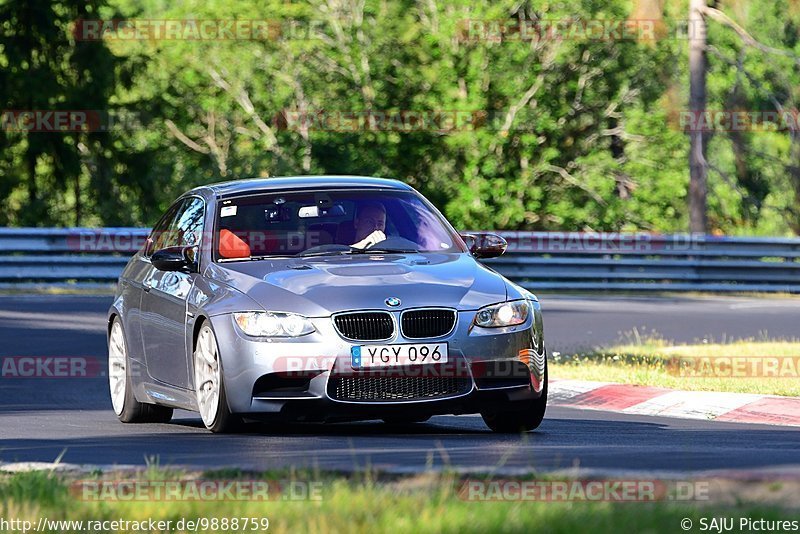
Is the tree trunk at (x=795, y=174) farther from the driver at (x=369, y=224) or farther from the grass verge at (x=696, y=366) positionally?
the driver at (x=369, y=224)

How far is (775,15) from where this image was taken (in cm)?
6688

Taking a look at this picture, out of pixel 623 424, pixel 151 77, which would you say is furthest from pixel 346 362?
pixel 151 77

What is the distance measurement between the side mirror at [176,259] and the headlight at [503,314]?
1.99 meters

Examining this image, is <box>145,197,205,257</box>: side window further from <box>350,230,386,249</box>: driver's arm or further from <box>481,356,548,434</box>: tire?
<box>481,356,548,434</box>: tire

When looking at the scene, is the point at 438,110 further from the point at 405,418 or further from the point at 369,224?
the point at 405,418

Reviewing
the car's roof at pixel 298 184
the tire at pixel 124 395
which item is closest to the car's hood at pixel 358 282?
the car's roof at pixel 298 184

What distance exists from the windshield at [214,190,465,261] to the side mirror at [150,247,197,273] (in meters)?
0.18

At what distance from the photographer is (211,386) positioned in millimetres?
9797

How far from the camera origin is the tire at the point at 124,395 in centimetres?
1133

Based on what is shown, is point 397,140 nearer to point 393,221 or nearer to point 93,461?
point 393,221

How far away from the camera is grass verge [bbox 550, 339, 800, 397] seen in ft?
44.5

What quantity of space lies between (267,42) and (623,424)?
35727 millimetres

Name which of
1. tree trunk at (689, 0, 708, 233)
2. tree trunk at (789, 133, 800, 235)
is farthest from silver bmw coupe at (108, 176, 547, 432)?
tree trunk at (789, 133, 800, 235)

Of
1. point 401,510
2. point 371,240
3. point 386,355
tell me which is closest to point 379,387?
point 386,355
